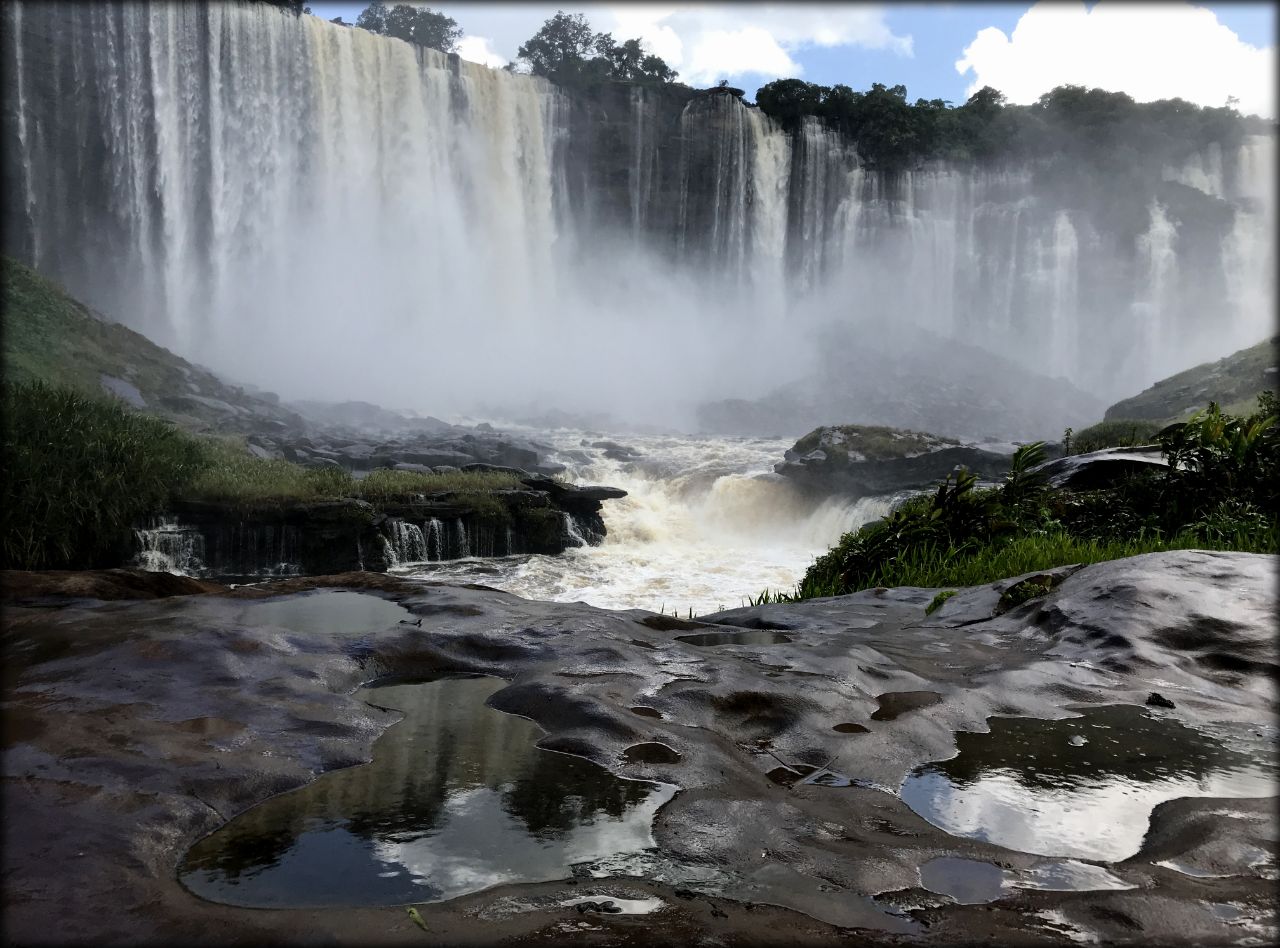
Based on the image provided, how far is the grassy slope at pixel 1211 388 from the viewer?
938 inches

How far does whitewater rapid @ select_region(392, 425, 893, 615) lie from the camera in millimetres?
13906

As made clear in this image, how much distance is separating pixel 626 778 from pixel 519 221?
134ft

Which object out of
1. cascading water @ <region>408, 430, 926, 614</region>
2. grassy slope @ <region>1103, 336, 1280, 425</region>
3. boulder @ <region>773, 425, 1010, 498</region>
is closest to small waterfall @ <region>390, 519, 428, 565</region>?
cascading water @ <region>408, 430, 926, 614</region>

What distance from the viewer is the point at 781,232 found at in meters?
46.0

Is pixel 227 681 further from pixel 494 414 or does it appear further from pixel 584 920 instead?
pixel 494 414

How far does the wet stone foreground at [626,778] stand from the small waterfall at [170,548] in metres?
9.27

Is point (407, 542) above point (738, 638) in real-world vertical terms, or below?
below

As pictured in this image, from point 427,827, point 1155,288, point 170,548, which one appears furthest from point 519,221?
point 427,827

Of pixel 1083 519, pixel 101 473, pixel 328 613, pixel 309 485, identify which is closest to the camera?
pixel 328 613

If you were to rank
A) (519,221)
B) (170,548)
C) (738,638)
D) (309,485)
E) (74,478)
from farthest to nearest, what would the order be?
(519,221) < (309,485) < (170,548) < (74,478) < (738,638)

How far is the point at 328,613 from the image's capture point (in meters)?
4.45

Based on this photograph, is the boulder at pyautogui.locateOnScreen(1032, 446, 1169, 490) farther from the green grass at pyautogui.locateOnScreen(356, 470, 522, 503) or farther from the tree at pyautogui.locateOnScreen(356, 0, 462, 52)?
the tree at pyautogui.locateOnScreen(356, 0, 462, 52)

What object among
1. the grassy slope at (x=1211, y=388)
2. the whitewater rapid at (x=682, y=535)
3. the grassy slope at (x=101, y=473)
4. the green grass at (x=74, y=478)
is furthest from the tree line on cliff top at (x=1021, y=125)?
the green grass at (x=74, y=478)

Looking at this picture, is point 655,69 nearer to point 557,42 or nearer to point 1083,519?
point 557,42
